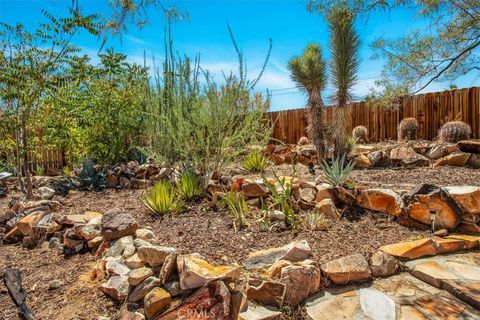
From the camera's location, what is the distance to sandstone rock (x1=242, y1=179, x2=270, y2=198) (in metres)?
3.47

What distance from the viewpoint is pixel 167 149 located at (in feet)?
15.0

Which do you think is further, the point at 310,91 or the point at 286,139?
the point at 286,139

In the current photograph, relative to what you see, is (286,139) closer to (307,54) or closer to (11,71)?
(307,54)

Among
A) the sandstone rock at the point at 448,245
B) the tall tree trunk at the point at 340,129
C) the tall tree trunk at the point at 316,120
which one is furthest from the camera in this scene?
the tall tree trunk at the point at 316,120

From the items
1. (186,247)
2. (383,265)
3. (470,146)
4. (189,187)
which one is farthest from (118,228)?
(470,146)

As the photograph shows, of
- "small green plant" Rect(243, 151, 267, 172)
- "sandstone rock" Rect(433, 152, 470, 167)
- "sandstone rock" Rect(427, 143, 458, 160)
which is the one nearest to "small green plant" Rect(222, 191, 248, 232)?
"small green plant" Rect(243, 151, 267, 172)

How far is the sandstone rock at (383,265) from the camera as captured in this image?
2.23 metres

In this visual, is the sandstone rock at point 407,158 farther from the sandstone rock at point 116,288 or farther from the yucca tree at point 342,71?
the sandstone rock at point 116,288

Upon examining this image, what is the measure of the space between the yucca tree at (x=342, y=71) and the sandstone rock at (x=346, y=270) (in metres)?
4.42

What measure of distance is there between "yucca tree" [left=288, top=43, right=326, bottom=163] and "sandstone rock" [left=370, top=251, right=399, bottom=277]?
457cm

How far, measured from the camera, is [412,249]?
2439 mm

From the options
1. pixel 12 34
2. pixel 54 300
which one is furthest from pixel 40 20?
pixel 54 300

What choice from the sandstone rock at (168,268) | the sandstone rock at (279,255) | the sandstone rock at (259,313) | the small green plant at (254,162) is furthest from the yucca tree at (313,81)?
the sandstone rock at (259,313)

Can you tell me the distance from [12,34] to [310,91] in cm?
538
